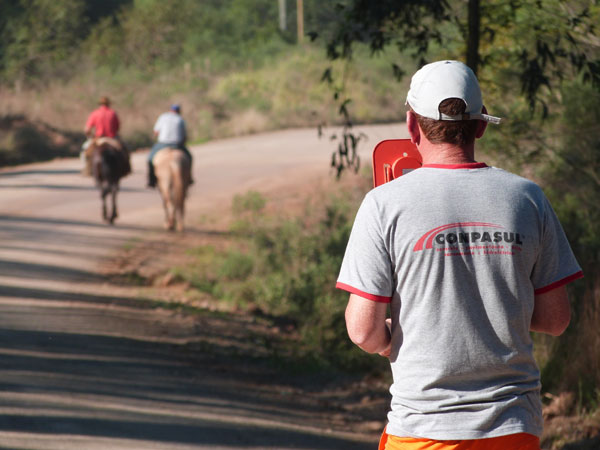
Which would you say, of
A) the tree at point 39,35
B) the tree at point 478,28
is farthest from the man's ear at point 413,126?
the tree at point 39,35

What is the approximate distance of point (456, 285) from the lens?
Answer: 8.53 feet

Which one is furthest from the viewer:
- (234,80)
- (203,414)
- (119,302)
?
(234,80)

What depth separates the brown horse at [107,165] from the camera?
16781 mm

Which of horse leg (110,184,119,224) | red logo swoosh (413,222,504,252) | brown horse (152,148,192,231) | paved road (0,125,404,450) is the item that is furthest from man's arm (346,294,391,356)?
horse leg (110,184,119,224)

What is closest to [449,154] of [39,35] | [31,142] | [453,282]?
[453,282]

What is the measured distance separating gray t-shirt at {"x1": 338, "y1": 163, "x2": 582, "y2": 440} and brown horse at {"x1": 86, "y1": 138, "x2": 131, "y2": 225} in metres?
14.6

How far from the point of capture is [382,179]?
3145 mm

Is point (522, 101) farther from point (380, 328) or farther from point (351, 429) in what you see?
point (380, 328)

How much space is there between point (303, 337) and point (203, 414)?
3613 mm

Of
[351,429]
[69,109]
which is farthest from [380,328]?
[69,109]

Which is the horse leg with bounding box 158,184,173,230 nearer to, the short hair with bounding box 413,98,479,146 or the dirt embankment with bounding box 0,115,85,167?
the dirt embankment with bounding box 0,115,85,167

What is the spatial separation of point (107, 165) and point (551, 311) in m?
14.7

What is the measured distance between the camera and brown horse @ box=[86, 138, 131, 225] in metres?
16.8

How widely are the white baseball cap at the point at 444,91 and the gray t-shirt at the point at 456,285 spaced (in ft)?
0.55
